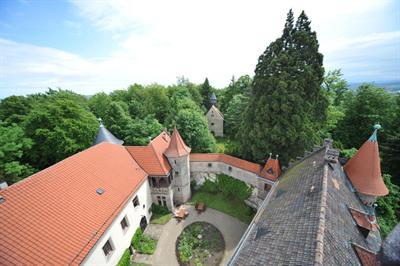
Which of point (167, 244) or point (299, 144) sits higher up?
point (299, 144)

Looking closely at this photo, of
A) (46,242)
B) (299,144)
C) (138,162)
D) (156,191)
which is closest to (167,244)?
(156,191)

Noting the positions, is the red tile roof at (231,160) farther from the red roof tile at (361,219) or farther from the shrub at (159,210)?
the red roof tile at (361,219)

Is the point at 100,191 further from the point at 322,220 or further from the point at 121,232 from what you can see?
the point at 322,220

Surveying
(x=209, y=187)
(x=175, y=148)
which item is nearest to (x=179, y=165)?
(x=175, y=148)

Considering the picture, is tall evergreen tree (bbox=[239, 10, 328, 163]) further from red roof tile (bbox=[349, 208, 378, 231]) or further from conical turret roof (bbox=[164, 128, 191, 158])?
conical turret roof (bbox=[164, 128, 191, 158])

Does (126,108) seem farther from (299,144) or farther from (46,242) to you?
(299,144)

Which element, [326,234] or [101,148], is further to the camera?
[101,148]

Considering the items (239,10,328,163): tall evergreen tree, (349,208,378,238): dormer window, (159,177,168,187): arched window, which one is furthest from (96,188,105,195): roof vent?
(349,208,378,238): dormer window
